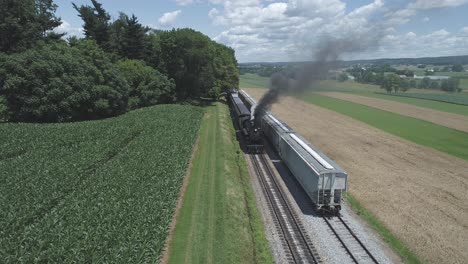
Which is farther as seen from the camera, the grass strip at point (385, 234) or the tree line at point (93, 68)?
the tree line at point (93, 68)

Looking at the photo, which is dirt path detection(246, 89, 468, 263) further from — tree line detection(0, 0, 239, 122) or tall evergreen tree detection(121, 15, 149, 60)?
tall evergreen tree detection(121, 15, 149, 60)

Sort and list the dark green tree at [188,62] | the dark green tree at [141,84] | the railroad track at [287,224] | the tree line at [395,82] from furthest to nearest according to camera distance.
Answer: the tree line at [395,82] → the dark green tree at [188,62] → the dark green tree at [141,84] → the railroad track at [287,224]

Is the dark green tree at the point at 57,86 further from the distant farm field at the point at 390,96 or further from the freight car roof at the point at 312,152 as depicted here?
the freight car roof at the point at 312,152

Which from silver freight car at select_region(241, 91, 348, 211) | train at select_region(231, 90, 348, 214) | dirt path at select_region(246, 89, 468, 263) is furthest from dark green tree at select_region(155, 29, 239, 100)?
train at select_region(231, 90, 348, 214)

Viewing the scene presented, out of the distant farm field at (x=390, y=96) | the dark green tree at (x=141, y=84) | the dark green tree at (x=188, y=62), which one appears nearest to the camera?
the distant farm field at (x=390, y=96)

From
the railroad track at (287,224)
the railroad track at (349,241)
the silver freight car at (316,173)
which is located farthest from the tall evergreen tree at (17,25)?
the railroad track at (349,241)

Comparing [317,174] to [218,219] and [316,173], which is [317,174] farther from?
[218,219]
